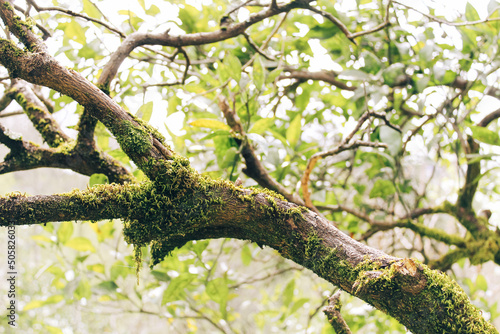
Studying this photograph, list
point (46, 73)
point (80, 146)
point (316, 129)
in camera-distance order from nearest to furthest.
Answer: point (46, 73) → point (80, 146) → point (316, 129)

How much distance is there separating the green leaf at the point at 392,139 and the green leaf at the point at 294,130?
0.19 meters

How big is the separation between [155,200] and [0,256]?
313cm

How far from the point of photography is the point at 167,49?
972mm

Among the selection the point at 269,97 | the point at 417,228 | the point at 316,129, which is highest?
the point at 316,129

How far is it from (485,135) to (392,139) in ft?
0.68

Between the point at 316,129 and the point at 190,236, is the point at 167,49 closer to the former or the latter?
the point at 190,236

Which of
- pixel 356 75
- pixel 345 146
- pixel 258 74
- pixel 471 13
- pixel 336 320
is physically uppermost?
pixel 471 13

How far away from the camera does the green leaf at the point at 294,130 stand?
864 mm

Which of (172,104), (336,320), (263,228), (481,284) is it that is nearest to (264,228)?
(263,228)

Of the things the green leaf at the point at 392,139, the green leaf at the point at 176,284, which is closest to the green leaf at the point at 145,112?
the green leaf at the point at 176,284

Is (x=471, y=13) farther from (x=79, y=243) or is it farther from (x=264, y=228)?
(x=79, y=243)

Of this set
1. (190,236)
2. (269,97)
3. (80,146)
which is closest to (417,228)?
(269,97)

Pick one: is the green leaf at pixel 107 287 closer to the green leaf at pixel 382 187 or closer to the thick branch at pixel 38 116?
the thick branch at pixel 38 116

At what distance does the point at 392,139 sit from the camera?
76cm
